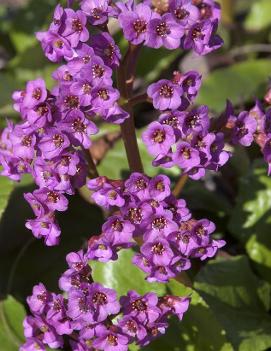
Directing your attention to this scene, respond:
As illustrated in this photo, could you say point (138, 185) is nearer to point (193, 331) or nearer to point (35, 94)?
point (35, 94)

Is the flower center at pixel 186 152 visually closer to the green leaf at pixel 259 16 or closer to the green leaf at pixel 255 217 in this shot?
the green leaf at pixel 255 217

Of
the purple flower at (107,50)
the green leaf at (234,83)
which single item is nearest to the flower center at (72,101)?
the purple flower at (107,50)

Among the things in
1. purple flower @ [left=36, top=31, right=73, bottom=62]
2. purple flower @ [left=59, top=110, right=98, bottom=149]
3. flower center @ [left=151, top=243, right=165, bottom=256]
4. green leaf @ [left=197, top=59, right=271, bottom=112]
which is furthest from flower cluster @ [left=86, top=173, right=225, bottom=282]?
green leaf @ [left=197, top=59, right=271, bottom=112]

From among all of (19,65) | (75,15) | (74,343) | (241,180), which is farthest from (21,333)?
(19,65)

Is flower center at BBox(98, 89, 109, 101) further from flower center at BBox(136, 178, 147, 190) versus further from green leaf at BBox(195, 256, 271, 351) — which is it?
green leaf at BBox(195, 256, 271, 351)

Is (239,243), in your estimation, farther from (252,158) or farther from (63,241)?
(63,241)

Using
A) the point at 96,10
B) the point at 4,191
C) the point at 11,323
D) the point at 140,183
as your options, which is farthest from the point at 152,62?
the point at 140,183
